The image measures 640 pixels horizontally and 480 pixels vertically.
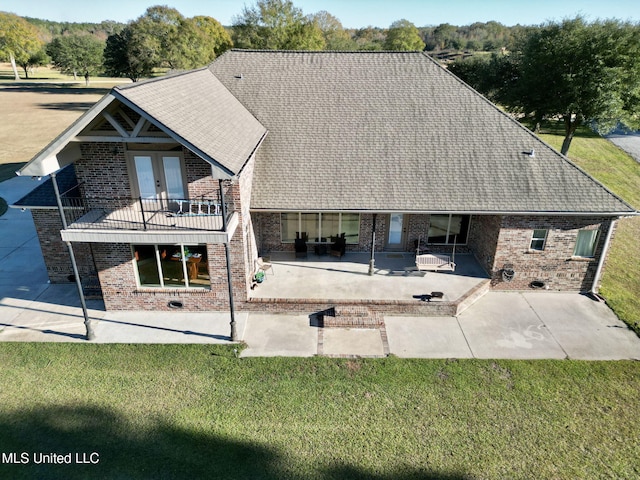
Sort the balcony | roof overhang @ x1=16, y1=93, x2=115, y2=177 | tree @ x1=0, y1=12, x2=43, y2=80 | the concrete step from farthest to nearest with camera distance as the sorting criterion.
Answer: tree @ x1=0, y1=12, x2=43, y2=80
the concrete step
the balcony
roof overhang @ x1=16, y1=93, x2=115, y2=177

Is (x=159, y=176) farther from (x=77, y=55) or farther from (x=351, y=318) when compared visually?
(x=77, y=55)

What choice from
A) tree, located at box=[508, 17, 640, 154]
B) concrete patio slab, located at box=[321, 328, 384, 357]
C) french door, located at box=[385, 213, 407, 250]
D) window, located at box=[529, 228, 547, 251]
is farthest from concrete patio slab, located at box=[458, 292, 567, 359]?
tree, located at box=[508, 17, 640, 154]

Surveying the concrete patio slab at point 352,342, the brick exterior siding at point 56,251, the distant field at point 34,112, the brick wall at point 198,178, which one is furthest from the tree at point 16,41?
the concrete patio slab at point 352,342

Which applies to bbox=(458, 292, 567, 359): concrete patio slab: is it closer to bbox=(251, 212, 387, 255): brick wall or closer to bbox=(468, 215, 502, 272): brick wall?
bbox=(468, 215, 502, 272): brick wall

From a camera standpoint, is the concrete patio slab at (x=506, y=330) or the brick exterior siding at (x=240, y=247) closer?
the concrete patio slab at (x=506, y=330)

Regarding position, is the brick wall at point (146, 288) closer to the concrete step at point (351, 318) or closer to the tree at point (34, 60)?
the concrete step at point (351, 318)

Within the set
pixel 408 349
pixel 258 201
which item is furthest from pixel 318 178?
pixel 408 349
